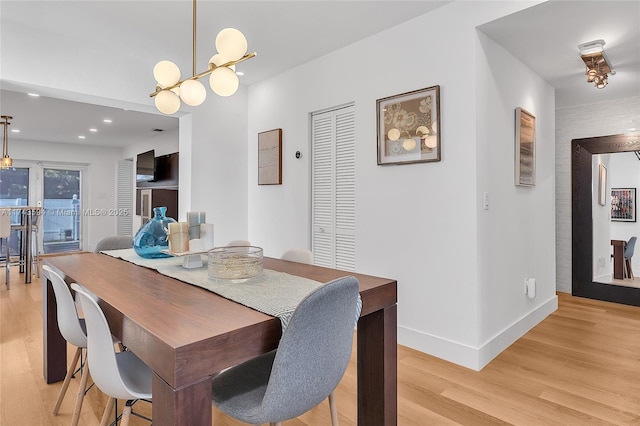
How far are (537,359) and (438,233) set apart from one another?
3.68 feet

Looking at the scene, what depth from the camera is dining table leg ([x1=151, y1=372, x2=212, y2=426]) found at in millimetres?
919

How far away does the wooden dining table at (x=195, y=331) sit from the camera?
94 centimetres

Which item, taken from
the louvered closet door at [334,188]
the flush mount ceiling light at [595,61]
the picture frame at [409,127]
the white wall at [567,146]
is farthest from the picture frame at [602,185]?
the louvered closet door at [334,188]

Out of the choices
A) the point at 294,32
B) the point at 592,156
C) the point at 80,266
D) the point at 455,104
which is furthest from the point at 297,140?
the point at 592,156

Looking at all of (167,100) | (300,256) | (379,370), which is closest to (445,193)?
(300,256)

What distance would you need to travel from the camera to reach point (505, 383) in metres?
2.21

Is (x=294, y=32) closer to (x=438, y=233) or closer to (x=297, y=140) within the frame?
(x=297, y=140)

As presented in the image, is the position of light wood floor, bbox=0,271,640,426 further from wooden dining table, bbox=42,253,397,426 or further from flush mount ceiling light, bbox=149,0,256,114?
flush mount ceiling light, bbox=149,0,256,114

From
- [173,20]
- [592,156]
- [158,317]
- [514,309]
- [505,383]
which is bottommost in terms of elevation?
[505,383]

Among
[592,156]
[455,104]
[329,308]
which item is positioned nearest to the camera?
[329,308]

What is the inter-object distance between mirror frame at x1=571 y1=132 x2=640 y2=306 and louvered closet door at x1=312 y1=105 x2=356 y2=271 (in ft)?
9.36

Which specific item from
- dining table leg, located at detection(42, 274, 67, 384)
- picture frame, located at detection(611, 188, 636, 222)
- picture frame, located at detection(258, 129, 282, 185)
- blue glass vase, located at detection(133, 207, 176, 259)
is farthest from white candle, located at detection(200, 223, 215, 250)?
picture frame, located at detection(611, 188, 636, 222)

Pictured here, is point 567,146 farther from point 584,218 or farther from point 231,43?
point 231,43

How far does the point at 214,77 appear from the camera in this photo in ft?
5.79
